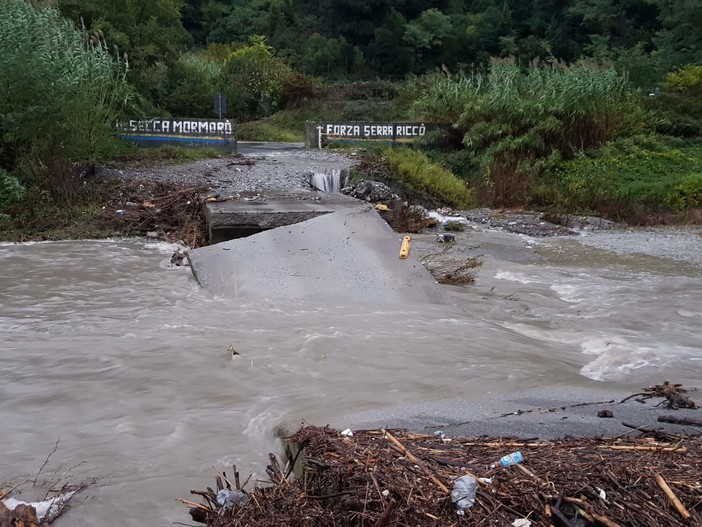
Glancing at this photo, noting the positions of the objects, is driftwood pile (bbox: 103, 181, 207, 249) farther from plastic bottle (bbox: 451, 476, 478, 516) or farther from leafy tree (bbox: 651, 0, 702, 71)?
leafy tree (bbox: 651, 0, 702, 71)

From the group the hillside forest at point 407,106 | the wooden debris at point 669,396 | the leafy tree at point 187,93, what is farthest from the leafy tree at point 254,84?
the wooden debris at point 669,396

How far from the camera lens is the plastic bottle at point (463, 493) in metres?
2.76

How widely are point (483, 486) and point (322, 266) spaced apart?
4688 mm

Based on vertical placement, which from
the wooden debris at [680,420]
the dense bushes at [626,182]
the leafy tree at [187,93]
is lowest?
the dense bushes at [626,182]

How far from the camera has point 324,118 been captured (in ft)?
92.5

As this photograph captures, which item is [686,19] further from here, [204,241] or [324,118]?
[204,241]

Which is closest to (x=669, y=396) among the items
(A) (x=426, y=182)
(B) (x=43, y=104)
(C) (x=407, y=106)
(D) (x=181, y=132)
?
(B) (x=43, y=104)

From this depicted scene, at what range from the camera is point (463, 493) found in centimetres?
279

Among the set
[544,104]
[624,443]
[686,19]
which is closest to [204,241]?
[624,443]

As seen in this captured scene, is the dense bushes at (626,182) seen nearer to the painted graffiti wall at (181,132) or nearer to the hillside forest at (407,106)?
the hillside forest at (407,106)

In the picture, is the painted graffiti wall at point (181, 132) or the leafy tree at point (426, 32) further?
the leafy tree at point (426, 32)

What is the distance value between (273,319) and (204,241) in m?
3.37

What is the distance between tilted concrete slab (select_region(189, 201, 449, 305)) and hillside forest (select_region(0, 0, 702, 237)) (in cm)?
444

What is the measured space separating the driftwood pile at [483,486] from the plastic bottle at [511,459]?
0.02 metres
